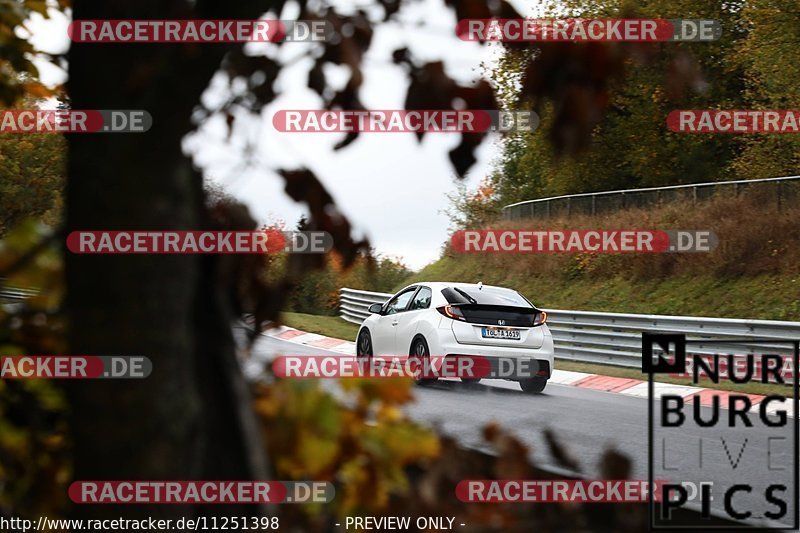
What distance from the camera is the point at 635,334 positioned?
2088 cm

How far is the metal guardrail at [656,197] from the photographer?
26.0 m

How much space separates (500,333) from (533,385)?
1.25 meters

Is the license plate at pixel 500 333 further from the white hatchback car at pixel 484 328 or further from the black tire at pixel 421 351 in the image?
the black tire at pixel 421 351

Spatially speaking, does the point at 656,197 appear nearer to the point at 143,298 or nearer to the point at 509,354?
the point at 509,354

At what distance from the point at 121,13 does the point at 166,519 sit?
1.05 metres

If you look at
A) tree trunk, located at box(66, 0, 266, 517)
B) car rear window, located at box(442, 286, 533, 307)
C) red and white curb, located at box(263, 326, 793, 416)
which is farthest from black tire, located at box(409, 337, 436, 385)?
tree trunk, located at box(66, 0, 266, 517)

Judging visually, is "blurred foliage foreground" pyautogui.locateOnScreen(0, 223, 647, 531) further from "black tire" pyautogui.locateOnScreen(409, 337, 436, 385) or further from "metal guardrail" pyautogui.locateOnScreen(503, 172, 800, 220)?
"metal guardrail" pyautogui.locateOnScreen(503, 172, 800, 220)

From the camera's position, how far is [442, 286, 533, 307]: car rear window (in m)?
14.5

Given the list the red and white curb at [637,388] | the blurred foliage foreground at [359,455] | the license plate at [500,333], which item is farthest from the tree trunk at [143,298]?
the license plate at [500,333]

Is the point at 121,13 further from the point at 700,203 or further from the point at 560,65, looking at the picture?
the point at 700,203

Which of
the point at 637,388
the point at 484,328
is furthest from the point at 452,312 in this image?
the point at 637,388

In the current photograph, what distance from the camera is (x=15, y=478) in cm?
280

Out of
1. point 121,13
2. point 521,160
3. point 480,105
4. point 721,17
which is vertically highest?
point 721,17

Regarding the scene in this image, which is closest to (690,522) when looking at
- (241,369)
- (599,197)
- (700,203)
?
(241,369)
